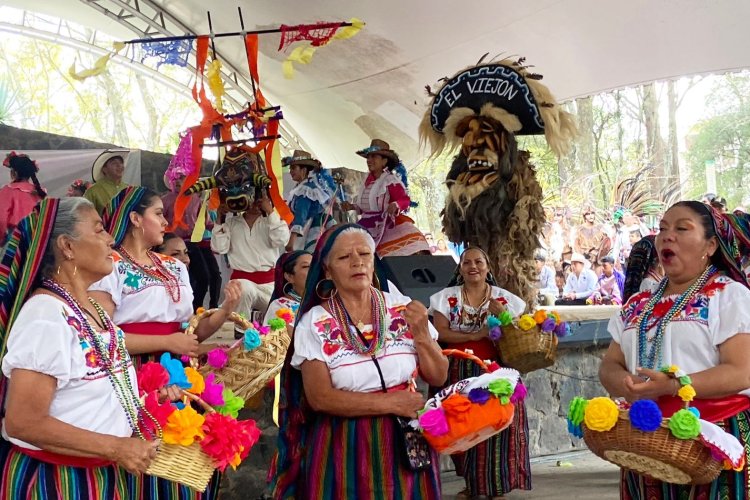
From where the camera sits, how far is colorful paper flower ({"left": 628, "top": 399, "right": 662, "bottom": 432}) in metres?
2.94

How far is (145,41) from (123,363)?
5451 mm

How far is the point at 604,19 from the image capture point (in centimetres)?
923

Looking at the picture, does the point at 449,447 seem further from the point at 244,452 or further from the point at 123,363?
the point at 123,363

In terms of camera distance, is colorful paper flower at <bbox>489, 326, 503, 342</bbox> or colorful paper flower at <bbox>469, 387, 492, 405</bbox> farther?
colorful paper flower at <bbox>489, 326, 503, 342</bbox>

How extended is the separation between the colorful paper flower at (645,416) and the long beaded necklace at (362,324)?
96 cm

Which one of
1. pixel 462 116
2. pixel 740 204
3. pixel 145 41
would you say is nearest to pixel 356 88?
pixel 145 41

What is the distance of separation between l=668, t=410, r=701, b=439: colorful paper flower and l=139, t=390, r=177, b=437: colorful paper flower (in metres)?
1.58

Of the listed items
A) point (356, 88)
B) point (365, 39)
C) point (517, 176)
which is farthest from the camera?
point (356, 88)

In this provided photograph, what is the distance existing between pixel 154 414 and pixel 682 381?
1.73 meters

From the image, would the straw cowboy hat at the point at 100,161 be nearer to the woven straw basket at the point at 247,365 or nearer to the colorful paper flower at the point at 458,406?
the woven straw basket at the point at 247,365

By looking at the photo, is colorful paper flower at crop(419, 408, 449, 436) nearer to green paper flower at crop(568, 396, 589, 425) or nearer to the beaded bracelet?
green paper flower at crop(568, 396, 589, 425)

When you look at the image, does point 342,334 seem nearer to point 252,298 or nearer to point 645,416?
point 645,416

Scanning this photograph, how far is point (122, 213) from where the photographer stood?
3.96 metres

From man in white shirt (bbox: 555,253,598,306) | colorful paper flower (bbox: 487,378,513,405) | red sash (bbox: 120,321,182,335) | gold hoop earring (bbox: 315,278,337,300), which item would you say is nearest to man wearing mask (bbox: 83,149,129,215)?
red sash (bbox: 120,321,182,335)
